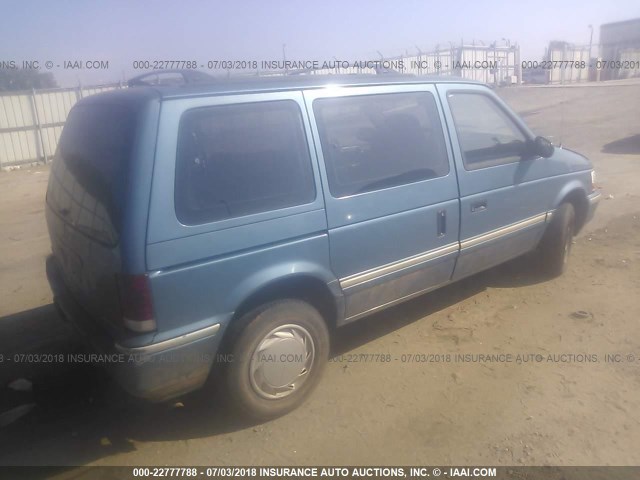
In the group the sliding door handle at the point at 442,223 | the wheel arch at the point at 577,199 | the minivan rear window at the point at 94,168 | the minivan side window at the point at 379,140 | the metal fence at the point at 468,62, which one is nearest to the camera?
the minivan rear window at the point at 94,168

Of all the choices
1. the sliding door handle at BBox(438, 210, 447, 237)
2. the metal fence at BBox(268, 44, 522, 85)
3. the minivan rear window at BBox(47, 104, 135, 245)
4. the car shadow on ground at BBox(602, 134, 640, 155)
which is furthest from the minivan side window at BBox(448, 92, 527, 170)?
the metal fence at BBox(268, 44, 522, 85)

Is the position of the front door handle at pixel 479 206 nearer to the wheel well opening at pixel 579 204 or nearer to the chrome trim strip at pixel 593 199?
the wheel well opening at pixel 579 204

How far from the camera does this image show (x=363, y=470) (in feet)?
9.39

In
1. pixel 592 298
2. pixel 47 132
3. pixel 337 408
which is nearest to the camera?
pixel 337 408

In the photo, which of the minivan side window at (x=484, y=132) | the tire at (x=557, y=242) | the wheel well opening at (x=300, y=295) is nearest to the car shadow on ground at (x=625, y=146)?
the tire at (x=557, y=242)

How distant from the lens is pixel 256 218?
2984 millimetres

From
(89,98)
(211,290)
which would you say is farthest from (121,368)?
(89,98)

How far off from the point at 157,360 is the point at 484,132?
309 centimetres

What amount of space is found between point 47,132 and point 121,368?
14.6 metres

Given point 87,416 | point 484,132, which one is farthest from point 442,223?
point 87,416

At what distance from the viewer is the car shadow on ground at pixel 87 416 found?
122 inches

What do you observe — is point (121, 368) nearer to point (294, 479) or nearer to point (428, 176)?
point (294, 479)

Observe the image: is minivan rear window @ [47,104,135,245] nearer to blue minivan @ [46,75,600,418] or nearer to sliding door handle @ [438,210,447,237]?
blue minivan @ [46,75,600,418]

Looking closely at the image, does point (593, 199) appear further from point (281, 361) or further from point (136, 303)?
point (136, 303)
